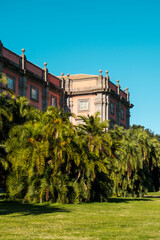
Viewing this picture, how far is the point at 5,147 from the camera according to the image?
62.8 ft

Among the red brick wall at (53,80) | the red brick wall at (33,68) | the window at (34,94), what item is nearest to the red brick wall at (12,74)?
the red brick wall at (33,68)

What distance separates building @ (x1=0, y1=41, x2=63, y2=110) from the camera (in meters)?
35.9

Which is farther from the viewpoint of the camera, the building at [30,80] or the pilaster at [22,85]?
the pilaster at [22,85]

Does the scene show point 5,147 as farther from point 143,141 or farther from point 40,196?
point 143,141

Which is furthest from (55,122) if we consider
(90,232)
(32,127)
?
(90,232)

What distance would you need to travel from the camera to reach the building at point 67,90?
37.2 m

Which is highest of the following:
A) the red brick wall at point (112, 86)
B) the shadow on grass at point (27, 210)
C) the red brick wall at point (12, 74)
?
the red brick wall at point (112, 86)

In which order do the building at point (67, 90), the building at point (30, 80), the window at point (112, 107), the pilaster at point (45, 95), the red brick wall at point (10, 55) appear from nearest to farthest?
the red brick wall at point (10, 55) < the building at point (30, 80) < the building at point (67, 90) < the pilaster at point (45, 95) < the window at point (112, 107)

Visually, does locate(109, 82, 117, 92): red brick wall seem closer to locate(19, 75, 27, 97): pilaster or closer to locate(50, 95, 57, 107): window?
locate(50, 95, 57, 107): window

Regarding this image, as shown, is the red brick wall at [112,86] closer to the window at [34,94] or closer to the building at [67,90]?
the building at [67,90]

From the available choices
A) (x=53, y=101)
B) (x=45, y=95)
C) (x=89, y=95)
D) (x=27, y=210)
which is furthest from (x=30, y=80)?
(x=27, y=210)

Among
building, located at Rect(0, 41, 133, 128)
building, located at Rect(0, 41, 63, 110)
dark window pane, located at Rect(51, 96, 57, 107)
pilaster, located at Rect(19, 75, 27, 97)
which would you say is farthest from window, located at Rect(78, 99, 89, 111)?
pilaster, located at Rect(19, 75, 27, 97)

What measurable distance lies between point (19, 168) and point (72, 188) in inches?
121

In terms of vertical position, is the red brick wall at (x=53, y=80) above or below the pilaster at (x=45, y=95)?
above
